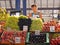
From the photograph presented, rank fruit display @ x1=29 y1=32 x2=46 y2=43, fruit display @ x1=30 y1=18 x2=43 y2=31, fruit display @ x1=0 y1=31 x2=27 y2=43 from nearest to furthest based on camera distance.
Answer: fruit display @ x1=0 y1=31 x2=27 y2=43 < fruit display @ x1=29 y1=32 x2=46 y2=43 < fruit display @ x1=30 y1=18 x2=43 y2=31

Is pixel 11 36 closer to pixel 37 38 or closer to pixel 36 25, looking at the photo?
pixel 37 38

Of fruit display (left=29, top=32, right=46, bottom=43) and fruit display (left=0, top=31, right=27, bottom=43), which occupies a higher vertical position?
fruit display (left=0, top=31, right=27, bottom=43)

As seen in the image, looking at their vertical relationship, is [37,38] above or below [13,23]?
below

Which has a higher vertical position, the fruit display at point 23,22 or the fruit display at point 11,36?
the fruit display at point 23,22

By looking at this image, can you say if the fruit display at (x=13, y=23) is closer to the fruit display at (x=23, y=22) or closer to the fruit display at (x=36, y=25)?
the fruit display at (x=23, y=22)

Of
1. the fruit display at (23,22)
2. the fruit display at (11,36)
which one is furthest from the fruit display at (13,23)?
the fruit display at (11,36)

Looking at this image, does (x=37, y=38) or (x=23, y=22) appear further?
(x=23, y=22)

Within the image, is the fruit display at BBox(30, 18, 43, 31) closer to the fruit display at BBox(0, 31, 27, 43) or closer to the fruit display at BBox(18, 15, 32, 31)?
the fruit display at BBox(18, 15, 32, 31)

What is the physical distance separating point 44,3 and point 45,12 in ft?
5.71

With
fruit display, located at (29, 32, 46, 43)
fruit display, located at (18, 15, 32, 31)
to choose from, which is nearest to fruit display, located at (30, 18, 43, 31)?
fruit display, located at (18, 15, 32, 31)

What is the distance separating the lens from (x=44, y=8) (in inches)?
803

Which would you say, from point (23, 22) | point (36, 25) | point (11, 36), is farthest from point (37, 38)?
point (23, 22)

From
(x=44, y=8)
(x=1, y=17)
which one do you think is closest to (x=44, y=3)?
(x=44, y=8)

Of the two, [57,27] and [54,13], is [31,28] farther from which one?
[54,13]
